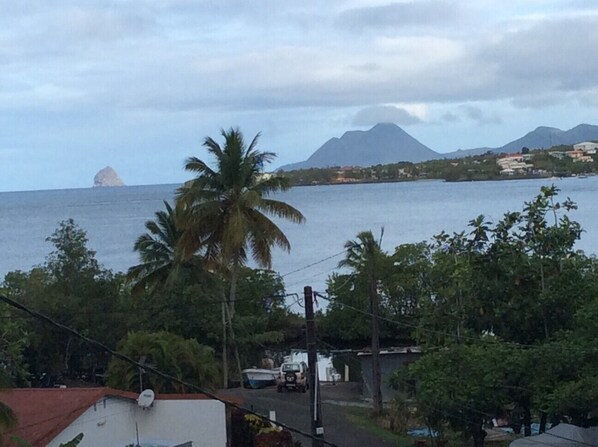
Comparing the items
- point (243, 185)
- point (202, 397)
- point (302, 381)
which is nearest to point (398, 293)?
point (302, 381)

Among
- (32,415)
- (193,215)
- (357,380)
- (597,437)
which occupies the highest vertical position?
(193,215)

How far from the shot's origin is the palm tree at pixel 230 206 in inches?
1168

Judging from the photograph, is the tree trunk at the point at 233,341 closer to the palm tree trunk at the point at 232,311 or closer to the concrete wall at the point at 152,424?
the palm tree trunk at the point at 232,311

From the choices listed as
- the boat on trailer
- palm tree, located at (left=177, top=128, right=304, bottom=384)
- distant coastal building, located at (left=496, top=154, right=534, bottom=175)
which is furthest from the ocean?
palm tree, located at (left=177, top=128, right=304, bottom=384)

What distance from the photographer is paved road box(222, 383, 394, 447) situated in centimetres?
2435

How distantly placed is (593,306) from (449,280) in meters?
4.71

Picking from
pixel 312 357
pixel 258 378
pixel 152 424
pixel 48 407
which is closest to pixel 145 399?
pixel 152 424

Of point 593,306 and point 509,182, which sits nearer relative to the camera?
point 593,306

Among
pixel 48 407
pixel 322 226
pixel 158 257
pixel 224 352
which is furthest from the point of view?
pixel 322 226

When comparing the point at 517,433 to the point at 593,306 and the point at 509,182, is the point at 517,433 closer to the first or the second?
the point at 593,306

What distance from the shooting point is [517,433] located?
24.4 metres

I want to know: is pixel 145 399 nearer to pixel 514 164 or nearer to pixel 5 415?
pixel 5 415

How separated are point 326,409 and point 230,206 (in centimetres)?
675

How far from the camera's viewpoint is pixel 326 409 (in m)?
29.0
